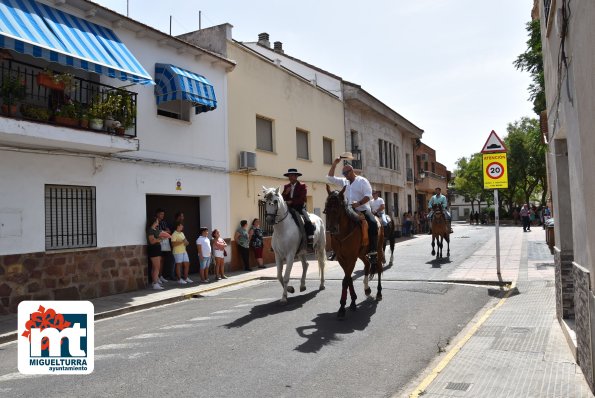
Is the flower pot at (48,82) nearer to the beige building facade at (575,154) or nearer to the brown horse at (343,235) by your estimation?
the brown horse at (343,235)

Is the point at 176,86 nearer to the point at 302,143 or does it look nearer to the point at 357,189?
the point at 357,189

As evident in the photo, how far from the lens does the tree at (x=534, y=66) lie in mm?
15076

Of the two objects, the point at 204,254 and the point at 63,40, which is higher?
the point at 63,40

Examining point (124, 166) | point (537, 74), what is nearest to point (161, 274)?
point (124, 166)

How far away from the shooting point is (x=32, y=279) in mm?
9875

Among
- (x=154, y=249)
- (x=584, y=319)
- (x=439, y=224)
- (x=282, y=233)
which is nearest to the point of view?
(x=584, y=319)

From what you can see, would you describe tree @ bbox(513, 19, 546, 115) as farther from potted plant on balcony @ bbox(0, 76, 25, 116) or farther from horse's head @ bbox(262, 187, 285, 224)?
potted plant on balcony @ bbox(0, 76, 25, 116)

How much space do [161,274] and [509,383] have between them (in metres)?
10.5

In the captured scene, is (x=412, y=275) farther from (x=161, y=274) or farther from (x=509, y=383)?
(x=509, y=383)

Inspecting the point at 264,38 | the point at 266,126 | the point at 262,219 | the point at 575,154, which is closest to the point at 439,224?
the point at 262,219

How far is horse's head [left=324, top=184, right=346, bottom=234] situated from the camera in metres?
7.79

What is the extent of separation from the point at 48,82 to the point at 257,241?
8321 millimetres

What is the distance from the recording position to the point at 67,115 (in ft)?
33.1

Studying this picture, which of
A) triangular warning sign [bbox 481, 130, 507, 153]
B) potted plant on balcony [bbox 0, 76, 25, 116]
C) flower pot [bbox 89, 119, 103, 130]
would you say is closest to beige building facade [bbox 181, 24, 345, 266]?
flower pot [bbox 89, 119, 103, 130]
